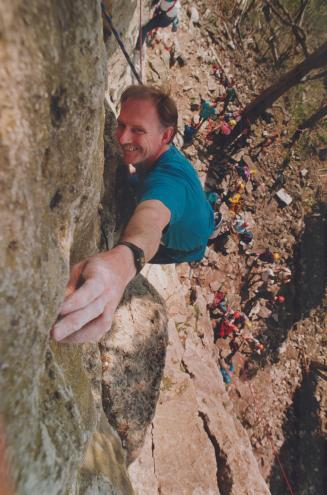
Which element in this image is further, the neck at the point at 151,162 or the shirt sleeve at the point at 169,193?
the neck at the point at 151,162

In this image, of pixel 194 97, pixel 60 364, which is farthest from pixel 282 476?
pixel 194 97

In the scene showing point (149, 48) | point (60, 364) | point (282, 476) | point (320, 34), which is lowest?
point (282, 476)

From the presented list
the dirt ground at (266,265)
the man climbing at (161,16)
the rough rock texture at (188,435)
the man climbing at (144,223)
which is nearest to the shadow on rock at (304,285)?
the dirt ground at (266,265)

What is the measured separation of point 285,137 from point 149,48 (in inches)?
290

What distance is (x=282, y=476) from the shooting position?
32.7 ft

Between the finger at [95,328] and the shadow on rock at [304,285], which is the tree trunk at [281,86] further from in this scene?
the finger at [95,328]

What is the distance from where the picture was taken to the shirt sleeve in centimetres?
271

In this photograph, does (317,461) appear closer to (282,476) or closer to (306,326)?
(282,476)

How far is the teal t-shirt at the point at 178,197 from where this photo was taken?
9.15 ft

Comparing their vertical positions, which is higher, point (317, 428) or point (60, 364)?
point (60, 364)

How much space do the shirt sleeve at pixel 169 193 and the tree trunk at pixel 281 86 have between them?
303 inches

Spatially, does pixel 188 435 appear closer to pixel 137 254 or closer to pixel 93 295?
pixel 137 254

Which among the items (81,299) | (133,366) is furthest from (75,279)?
(133,366)

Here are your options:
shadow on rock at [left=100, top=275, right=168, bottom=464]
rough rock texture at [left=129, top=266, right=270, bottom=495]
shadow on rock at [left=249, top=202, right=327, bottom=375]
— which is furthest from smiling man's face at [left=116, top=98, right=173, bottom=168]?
shadow on rock at [left=249, top=202, right=327, bottom=375]
